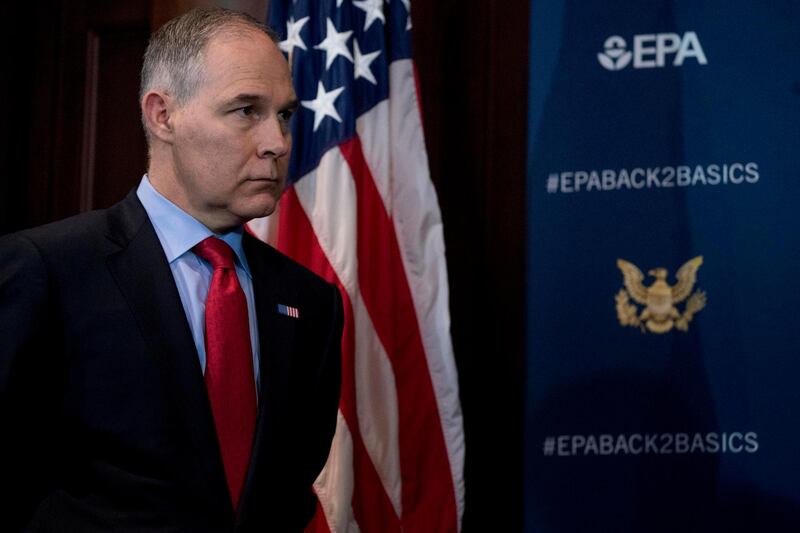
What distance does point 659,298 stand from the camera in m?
2.97

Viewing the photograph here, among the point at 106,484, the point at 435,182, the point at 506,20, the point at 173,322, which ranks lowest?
the point at 106,484

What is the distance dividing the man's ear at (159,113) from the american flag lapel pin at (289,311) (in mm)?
364

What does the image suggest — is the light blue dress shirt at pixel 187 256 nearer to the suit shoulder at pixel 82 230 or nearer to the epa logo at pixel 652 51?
the suit shoulder at pixel 82 230

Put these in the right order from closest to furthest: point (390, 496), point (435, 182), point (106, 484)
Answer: point (106, 484) → point (390, 496) → point (435, 182)

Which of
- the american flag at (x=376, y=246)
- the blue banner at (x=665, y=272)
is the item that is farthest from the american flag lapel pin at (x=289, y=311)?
the blue banner at (x=665, y=272)

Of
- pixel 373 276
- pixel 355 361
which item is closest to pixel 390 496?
pixel 355 361

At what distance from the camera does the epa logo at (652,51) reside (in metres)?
3.01

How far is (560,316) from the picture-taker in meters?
3.02

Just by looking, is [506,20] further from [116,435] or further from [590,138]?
[116,435]

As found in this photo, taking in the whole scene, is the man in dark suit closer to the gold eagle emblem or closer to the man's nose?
the man's nose

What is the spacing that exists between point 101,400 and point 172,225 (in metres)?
0.36

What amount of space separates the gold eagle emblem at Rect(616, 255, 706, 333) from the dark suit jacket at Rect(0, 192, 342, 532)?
1.59 m

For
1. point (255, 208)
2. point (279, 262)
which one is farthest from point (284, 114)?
point (279, 262)

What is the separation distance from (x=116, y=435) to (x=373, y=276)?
1363 mm
